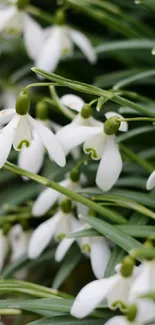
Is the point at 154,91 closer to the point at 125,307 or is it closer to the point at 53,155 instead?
the point at 53,155

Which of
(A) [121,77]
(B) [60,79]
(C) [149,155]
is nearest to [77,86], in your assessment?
(B) [60,79]

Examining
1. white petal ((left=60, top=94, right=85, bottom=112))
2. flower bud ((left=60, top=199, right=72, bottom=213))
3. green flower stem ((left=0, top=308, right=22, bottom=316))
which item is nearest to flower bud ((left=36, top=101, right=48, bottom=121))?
white petal ((left=60, top=94, right=85, bottom=112))

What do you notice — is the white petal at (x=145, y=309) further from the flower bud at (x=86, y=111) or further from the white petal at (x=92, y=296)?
the flower bud at (x=86, y=111)

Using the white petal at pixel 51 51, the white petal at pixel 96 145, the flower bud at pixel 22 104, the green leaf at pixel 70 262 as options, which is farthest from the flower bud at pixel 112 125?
the white petal at pixel 51 51

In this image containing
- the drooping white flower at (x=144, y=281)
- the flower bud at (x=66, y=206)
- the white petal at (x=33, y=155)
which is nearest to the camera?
the drooping white flower at (x=144, y=281)

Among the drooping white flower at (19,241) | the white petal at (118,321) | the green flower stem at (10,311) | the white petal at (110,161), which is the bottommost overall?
the white petal at (118,321)

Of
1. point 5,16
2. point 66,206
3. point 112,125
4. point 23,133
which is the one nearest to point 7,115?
Answer: point 23,133
